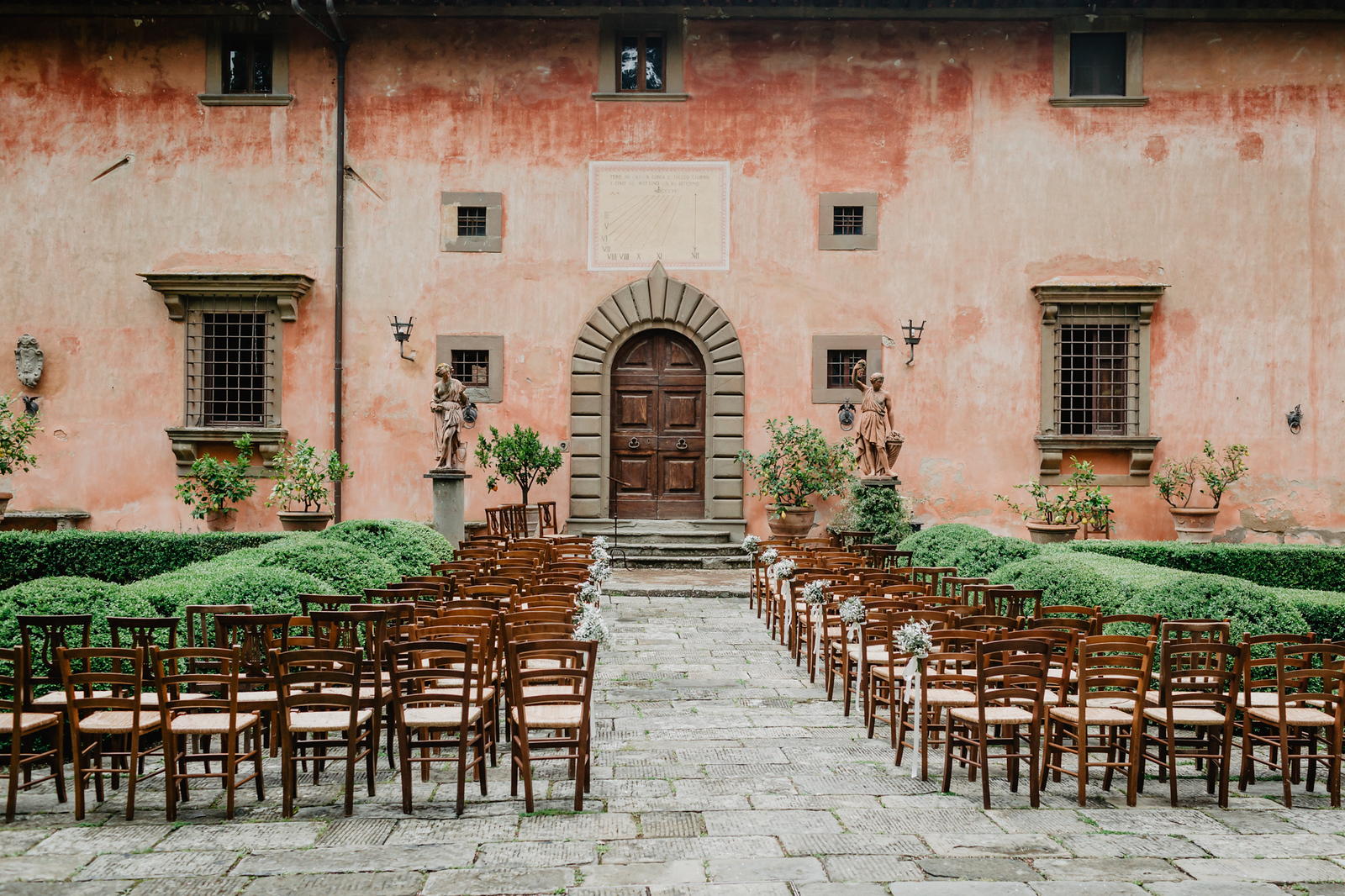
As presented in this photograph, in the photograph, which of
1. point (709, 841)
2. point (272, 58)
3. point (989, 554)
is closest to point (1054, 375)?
point (989, 554)

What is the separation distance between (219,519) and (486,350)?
4.22 m

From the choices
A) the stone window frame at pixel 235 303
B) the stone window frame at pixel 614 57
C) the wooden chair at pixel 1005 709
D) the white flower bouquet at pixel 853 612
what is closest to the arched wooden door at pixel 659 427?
the stone window frame at pixel 614 57

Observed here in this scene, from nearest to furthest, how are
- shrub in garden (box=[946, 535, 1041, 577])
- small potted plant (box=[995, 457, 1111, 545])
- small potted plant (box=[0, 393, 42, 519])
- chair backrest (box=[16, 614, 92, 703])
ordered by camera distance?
chair backrest (box=[16, 614, 92, 703])
shrub in garden (box=[946, 535, 1041, 577])
small potted plant (box=[995, 457, 1111, 545])
small potted plant (box=[0, 393, 42, 519])

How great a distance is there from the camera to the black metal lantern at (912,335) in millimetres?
14953

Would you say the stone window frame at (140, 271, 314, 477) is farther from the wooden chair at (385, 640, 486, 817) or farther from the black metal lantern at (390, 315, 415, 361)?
the wooden chair at (385, 640, 486, 817)

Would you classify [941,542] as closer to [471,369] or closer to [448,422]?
[448,422]

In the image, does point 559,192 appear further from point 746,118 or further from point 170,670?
point 170,670

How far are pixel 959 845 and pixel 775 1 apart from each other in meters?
13.2

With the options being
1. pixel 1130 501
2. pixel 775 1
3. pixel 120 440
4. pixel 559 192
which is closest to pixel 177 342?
pixel 120 440

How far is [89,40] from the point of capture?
49.5ft

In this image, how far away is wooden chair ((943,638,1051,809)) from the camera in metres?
5.06

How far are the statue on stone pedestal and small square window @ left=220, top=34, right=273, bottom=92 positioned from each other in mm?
9609

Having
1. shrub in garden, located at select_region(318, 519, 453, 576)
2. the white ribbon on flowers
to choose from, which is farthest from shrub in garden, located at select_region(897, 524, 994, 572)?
shrub in garden, located at select_region(318, 519, 453, 576)

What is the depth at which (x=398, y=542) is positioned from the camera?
33.5 feet
